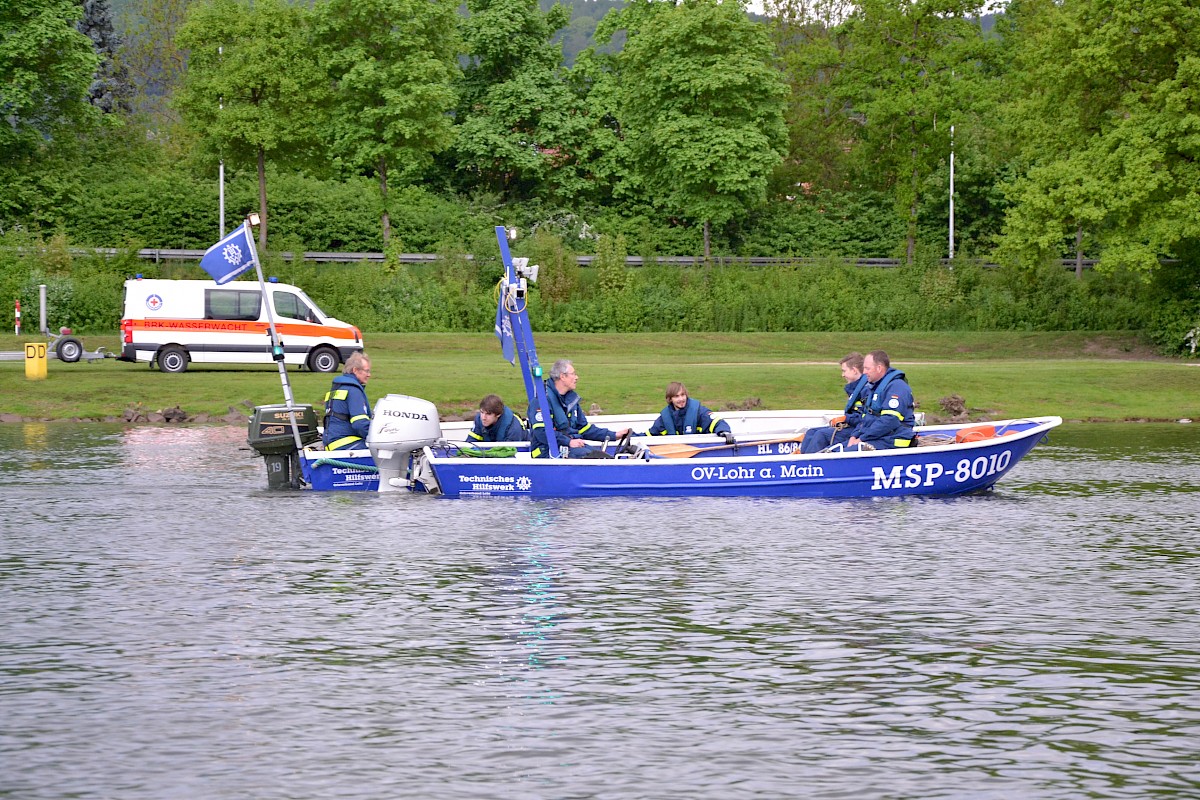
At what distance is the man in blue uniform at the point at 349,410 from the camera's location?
21.0 meters

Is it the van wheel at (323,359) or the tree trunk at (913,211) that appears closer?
the van wheel at (323,359)

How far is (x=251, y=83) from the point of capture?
178ft

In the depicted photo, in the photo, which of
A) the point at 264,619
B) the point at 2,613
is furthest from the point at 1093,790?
the point at 2,613

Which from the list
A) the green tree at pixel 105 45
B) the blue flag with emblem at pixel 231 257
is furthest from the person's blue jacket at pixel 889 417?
the green tree at pixel 105 45

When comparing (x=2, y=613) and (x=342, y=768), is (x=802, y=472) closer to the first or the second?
(x=2, y=613)

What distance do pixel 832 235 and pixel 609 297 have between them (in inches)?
715

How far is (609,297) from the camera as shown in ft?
185

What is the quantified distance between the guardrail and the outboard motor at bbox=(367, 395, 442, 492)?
3734 centimetres

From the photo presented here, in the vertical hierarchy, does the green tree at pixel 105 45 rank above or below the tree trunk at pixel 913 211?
above

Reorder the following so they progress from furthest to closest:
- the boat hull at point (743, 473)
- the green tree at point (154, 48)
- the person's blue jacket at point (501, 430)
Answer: the green tree at point (154, 48)
the person's blue jacket at point (501, 430)
the boat hull at point (743, 473)

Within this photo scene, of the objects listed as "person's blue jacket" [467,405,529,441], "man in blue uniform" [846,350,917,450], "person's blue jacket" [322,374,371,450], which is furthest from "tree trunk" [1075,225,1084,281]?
"person's blue jacket" [322,374,371,450]

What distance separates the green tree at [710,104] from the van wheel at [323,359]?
2483cm

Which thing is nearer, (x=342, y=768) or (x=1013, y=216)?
(x=342, y=768)

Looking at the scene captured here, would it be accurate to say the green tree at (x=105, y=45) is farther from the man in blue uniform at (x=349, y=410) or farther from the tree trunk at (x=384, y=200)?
the man in blue uniform at (x=349, y=410)
